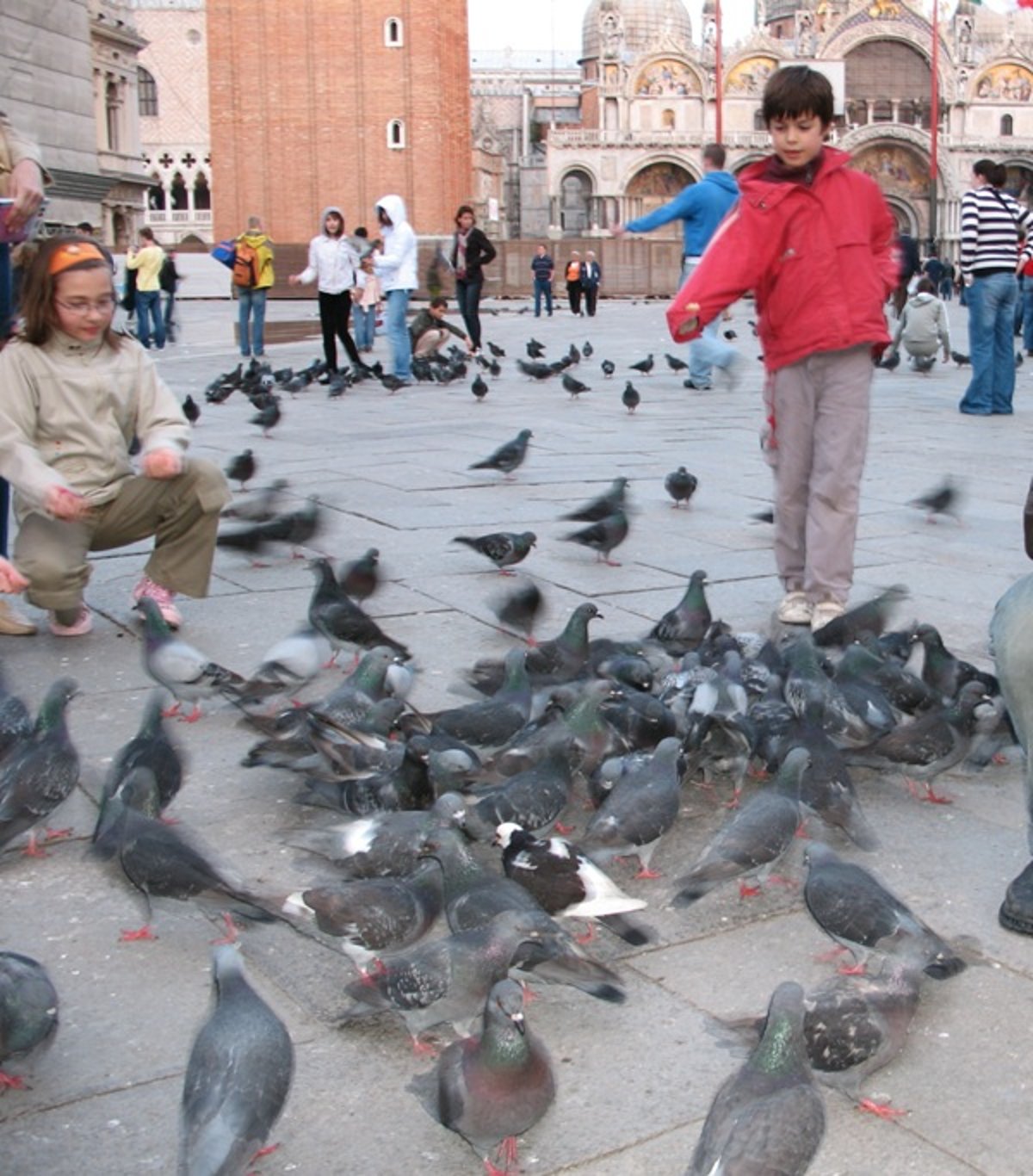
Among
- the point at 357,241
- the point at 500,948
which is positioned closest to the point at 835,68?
the point at 357,241

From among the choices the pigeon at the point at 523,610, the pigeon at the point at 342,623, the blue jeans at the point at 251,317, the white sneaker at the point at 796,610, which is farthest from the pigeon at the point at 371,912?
the blue jeans at the point at 251,317

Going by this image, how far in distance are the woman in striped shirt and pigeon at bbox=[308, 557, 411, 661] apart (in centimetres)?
695

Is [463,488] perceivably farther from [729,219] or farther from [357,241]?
[357,241]

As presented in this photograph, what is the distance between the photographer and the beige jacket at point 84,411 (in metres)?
4.68

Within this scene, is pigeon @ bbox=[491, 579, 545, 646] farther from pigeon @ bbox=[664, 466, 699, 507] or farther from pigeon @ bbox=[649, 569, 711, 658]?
pigeon @ bbox=[664, 466, 699, 507]

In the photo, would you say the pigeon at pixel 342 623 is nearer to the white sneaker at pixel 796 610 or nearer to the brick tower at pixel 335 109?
the white sneaker at pixel 796 610

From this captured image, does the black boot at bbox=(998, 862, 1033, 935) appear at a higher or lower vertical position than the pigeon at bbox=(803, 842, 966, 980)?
lower

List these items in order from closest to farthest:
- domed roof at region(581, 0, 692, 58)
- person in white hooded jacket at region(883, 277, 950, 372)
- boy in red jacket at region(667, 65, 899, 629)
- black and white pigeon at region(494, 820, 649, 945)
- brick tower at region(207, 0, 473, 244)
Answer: black and white pigeon at region(494, 820, 649, 945) → boy in red jacket at region(667, 65, 899, 629) → person in white hooded jacket at region(883, 277, 950, 372) → brick tower at region(207, 0, 473, 244) → domed roof at region(581, 0, 692, 58)

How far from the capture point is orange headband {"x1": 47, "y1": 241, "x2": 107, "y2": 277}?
449 centimetres

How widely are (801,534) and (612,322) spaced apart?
22161mm

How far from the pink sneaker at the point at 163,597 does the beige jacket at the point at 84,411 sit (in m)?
0.30

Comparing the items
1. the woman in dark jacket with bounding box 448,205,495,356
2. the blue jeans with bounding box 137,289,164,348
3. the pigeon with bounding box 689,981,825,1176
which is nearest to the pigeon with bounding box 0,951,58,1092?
the pigeon with bounding box 689,981,825,1176

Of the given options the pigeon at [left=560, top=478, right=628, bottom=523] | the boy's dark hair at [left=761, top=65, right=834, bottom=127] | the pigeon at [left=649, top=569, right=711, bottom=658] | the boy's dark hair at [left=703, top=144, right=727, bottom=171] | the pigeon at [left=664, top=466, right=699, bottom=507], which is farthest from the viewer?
the boy's dark hair at [left=703, top=144, right=727, bottom=171]

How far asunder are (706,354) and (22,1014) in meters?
10.4
